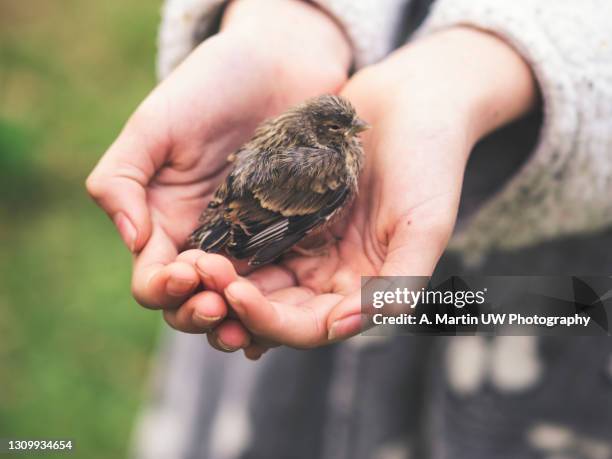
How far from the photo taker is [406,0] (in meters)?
3.63

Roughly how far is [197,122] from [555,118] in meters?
1.50

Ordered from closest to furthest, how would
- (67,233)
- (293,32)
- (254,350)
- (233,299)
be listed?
(233,299), (254,350), (293,32), (67,233)

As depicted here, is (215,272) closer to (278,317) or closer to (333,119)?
(278,317)

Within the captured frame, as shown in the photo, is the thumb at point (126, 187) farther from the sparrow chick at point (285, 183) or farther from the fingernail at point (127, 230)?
the sparrow chick at point (285, 183)

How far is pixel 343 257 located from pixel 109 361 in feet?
9.77

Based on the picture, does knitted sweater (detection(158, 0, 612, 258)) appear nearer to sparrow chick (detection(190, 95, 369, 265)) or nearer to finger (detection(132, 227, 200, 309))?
sparrow chick (detection(190, 95, 369, 265))

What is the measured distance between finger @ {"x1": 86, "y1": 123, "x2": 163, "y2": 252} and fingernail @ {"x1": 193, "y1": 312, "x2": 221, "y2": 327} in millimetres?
419

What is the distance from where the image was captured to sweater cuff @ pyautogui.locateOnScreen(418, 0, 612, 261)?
305 centimetres

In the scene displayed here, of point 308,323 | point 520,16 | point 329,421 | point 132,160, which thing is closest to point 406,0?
point 520,16

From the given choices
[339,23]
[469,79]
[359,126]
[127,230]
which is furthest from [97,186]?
[469,79]

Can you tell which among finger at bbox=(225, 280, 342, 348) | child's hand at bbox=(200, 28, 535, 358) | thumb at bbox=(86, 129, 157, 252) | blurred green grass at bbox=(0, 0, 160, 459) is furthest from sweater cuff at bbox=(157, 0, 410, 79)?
blurred green grass at bbox=(0, 0, 160, 459)

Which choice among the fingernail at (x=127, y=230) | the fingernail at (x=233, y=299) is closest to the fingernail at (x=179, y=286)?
the fingernail at (x=233, y=299)

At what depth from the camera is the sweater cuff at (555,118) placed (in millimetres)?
3055

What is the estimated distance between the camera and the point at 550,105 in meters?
3.09
